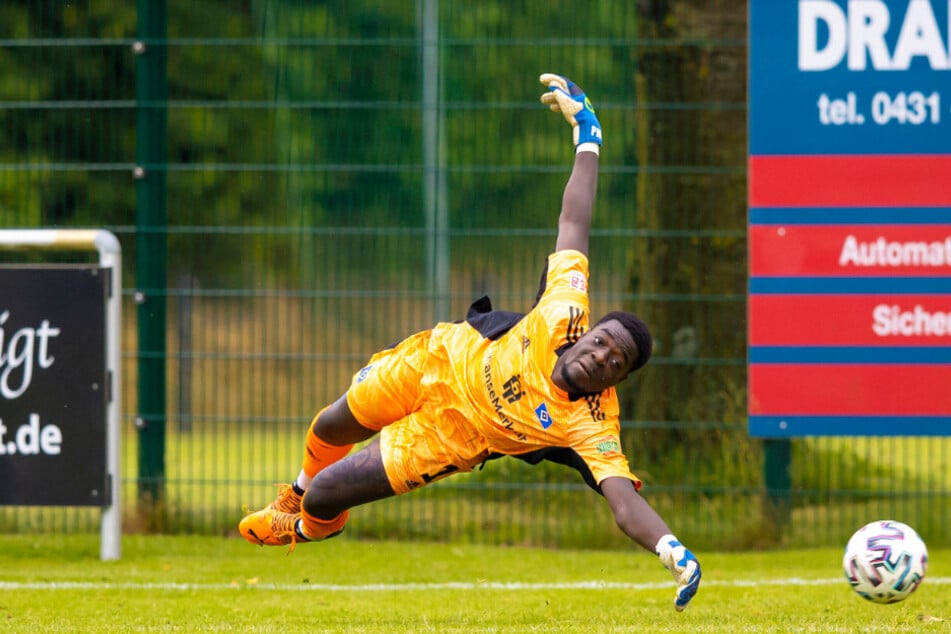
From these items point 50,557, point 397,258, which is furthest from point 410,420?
point 50,557

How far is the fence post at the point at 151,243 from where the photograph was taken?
32.0 feet

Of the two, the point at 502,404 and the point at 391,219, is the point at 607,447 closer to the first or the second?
the point at 502,404

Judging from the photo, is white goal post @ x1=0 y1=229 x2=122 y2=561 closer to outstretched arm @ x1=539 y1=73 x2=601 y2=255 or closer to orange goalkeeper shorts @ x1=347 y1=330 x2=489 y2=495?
orange goalkeeper shorts @ x1=347 y1=330 x2=489 y2=495

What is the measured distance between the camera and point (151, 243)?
982 centimetres

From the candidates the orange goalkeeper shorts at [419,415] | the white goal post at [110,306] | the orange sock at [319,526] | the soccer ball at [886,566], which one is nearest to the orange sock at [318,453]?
the orange sock at [319,526]

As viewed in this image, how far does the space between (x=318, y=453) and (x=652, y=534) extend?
1954 millimetres

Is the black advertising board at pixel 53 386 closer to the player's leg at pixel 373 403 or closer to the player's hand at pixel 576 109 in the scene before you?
the player's leg at pixel 373 403

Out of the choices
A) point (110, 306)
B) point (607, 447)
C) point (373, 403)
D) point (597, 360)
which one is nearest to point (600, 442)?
point (607, 447)

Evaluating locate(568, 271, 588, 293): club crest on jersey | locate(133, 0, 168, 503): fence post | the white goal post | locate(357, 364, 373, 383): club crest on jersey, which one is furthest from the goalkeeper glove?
locate(133, 0, 168, 503): fence post

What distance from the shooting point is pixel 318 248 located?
382 inches

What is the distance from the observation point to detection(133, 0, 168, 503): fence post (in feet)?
32.0

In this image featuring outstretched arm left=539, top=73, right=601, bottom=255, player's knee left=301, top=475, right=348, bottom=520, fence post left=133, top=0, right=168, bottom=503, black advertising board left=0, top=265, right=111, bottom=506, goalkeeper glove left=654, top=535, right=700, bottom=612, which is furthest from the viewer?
fence post left=133, top=0, right=168, bottom=503

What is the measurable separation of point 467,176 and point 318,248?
104 cm

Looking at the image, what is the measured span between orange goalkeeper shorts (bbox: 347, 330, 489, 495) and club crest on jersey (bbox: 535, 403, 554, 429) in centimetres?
34
